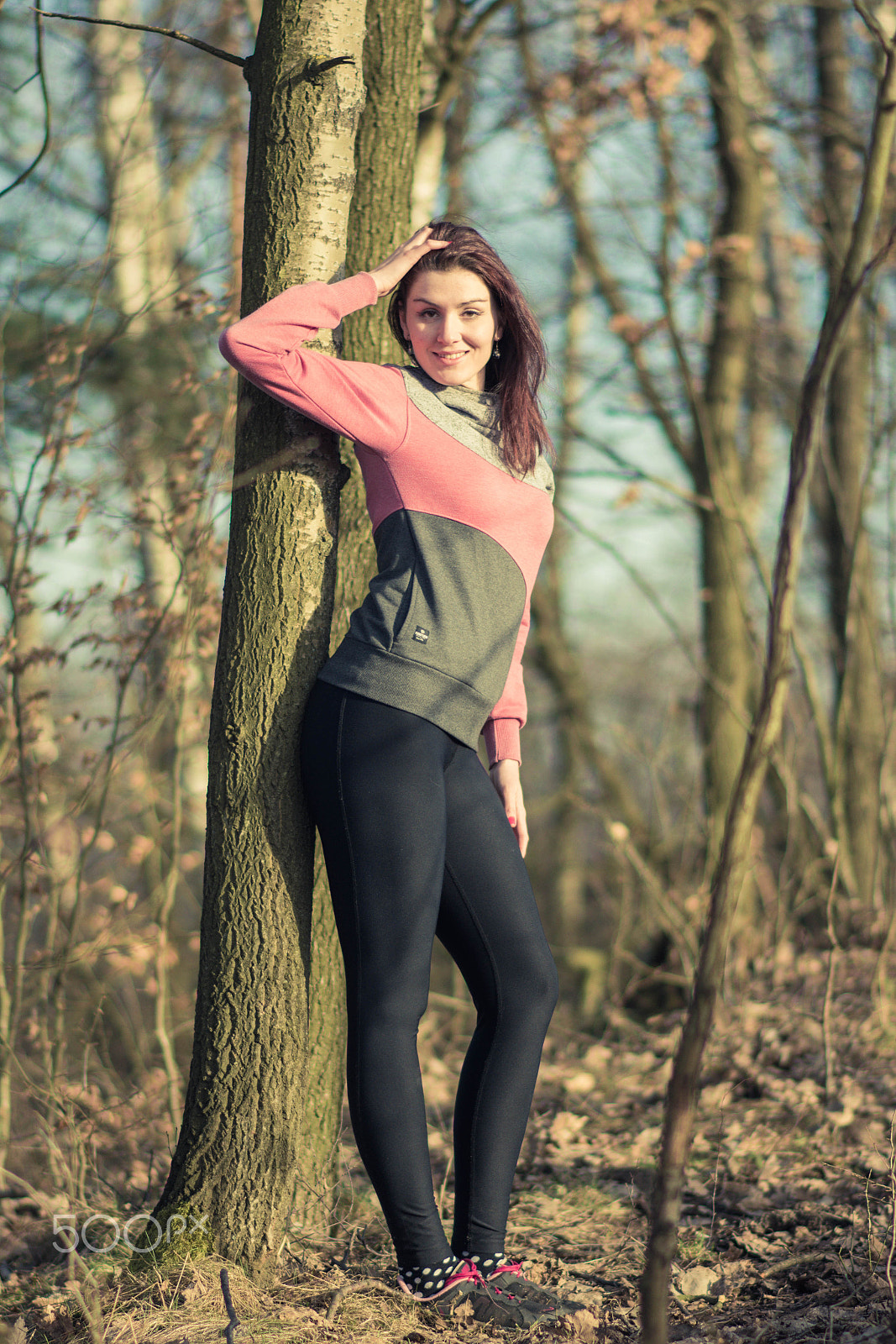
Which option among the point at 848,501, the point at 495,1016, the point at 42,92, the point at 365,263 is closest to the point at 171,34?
the point at 42,92

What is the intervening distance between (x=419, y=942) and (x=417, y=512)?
833 mm

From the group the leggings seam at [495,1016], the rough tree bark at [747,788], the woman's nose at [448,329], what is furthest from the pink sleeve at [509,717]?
the rough tree bark at [747,788]

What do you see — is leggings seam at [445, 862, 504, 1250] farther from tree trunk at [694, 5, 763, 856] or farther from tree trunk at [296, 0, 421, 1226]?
tree trunk at [694, 5, 763, 856]

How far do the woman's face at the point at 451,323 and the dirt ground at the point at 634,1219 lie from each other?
67.2 inches

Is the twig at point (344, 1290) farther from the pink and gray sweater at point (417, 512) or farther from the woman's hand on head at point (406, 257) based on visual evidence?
the woman's hand on head at point (406, 257)

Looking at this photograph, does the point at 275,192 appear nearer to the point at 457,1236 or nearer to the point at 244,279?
the point at 244,279

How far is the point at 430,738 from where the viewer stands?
6.77 feet

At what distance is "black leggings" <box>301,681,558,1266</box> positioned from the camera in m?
1.98

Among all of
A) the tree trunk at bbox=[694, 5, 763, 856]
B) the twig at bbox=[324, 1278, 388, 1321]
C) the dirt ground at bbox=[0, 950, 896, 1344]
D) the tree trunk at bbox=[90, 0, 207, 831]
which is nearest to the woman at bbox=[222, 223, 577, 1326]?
the twig at bbox=[324, 1278, 388, 1321]

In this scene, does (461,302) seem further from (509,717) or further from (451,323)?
(509,717)

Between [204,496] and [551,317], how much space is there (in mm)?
6995

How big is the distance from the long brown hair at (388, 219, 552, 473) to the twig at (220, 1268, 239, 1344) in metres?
1.64

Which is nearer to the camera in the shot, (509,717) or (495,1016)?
(495,1016)

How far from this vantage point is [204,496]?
329cm
